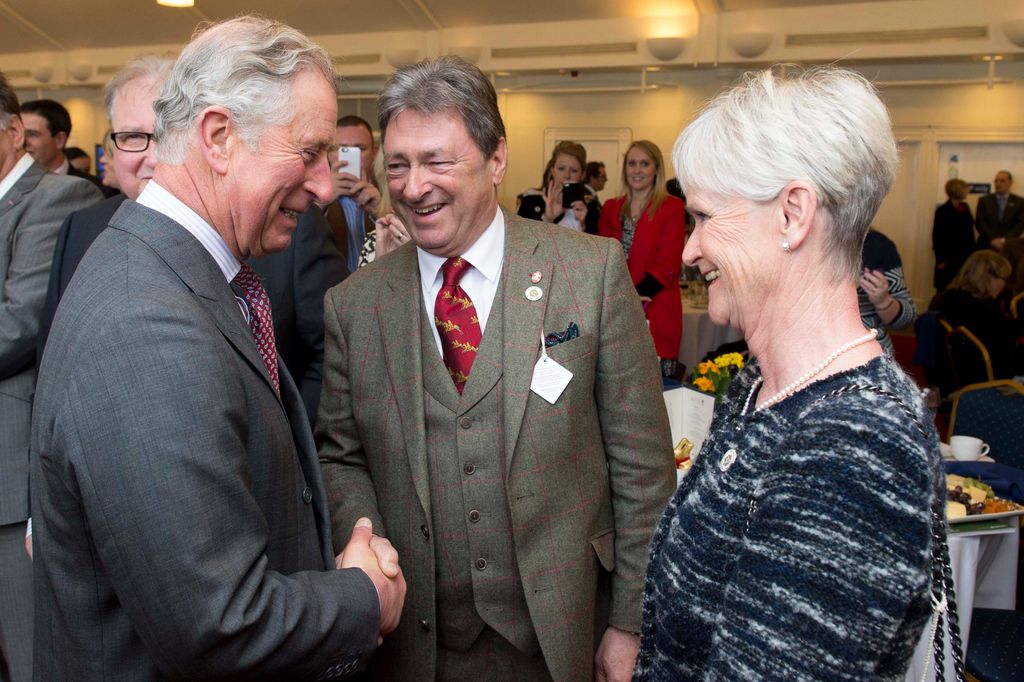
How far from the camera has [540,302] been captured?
5.55 feet

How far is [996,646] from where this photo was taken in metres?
2.49

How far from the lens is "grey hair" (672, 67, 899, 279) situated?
3.46 feet

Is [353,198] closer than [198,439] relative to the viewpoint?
No

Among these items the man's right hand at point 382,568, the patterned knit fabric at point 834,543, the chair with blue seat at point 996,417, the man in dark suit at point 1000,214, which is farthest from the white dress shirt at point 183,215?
the man in dark suit at point 1000,214

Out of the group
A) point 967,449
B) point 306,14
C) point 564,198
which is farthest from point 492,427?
point 306,14

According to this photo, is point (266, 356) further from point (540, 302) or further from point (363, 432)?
point (540, 302)

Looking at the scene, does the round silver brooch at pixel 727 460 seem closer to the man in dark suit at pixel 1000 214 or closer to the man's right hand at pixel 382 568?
the man's right hand at pixel 382 568

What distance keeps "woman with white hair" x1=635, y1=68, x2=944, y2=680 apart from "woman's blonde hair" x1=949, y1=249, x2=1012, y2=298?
573 centimetres

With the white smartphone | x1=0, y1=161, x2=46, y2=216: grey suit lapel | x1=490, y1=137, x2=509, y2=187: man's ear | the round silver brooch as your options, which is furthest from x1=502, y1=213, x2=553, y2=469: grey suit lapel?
the white smartphone

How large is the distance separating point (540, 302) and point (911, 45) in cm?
767

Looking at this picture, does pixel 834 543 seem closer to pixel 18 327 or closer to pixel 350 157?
pixel 18 327

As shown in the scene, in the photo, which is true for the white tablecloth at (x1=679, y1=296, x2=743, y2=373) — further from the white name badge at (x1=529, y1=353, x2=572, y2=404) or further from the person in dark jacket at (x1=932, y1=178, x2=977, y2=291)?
the person in dark jacket at (x1=932, y1=178, x2=977, y2=291)

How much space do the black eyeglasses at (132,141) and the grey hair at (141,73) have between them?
0.10 metres

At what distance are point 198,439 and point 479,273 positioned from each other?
830 mm
